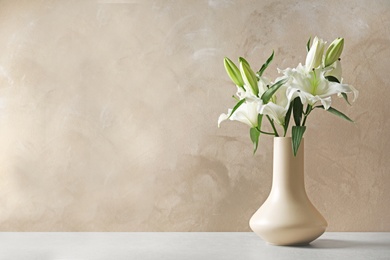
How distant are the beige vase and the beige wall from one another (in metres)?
0.23

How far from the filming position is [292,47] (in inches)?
66.7

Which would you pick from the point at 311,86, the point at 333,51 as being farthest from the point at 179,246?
the point at 333,51

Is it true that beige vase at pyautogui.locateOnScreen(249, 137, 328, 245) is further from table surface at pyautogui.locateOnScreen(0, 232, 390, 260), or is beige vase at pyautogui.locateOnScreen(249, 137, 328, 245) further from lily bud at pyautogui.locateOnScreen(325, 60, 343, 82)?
lily bud at pyautogui.locateOnScreen(325, 60, 343, 82)

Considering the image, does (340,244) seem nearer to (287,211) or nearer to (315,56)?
(287,211)

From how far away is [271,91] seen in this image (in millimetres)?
1372

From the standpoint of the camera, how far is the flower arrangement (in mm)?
1373

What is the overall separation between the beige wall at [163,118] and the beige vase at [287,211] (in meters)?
0.23

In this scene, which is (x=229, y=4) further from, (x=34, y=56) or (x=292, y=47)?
(x=34, y=56)

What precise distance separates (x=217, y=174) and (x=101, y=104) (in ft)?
1.24

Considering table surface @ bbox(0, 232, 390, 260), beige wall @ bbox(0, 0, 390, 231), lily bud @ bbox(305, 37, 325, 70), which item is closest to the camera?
table surface @ bbox(0, 232, 390, 260)

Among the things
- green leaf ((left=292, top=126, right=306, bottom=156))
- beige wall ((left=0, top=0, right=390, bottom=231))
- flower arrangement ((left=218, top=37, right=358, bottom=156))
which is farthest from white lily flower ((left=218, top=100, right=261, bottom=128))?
beige wall ((left=0, top=0, right=390, bottom=231))

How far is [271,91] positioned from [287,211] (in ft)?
0.92

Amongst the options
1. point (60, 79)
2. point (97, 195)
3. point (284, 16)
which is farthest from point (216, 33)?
point (97, 195)

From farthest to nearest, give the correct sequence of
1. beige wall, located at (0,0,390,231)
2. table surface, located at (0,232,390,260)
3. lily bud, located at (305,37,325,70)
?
beige wall, located at (0,0,390,231)
lily bud, located at (305,37,325,70)
table surface, located at (0,232,390,260)
